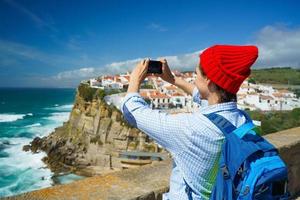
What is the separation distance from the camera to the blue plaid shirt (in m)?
1.33

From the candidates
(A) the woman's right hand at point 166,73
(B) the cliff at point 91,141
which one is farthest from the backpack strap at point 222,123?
(B) the cliff at point 91,141

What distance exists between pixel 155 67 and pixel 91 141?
3442 centimetres

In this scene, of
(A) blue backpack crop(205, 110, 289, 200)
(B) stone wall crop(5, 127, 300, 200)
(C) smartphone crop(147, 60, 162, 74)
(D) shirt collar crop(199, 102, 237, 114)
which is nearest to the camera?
(A) blue backpack crop(205, 110, 289, 200)

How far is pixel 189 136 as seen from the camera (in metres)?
1.33

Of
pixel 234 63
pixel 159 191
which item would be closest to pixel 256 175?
pixel 234 63

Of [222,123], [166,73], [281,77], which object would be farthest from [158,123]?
[281,77]

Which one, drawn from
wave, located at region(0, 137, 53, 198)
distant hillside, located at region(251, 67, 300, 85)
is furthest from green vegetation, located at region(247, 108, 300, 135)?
distant hillside, located at region(251, 67, 300, 85)

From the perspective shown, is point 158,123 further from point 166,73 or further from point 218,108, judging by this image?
point 166,73

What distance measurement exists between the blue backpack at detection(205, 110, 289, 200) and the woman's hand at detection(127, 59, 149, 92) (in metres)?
0.41

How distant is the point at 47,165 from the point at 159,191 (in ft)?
101

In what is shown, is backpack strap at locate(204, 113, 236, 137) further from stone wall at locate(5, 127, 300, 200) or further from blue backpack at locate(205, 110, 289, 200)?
stone wall at locate(5, 127, 300, 200)

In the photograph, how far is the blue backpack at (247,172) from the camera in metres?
1.22

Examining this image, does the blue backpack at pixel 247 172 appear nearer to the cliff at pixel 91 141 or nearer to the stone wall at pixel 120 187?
the stone wall at pixel 120 187

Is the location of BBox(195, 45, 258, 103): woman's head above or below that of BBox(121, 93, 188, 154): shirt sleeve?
above
